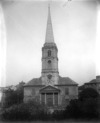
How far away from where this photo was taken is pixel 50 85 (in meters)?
44.6

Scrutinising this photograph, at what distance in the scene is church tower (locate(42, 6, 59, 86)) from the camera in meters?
45.8

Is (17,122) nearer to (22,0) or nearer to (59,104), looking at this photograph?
(22,0)

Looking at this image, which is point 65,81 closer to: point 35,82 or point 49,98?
point 49,98

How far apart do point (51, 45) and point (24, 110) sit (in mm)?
24342

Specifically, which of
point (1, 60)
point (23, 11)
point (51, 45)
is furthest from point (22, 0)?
point (51, 45)

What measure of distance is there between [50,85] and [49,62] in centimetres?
495

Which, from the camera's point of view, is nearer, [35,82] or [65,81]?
[65,81]

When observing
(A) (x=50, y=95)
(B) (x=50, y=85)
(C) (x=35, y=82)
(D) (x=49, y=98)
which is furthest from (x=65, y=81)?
(C) (x=35, y=82)

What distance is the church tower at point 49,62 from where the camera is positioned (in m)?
45.8

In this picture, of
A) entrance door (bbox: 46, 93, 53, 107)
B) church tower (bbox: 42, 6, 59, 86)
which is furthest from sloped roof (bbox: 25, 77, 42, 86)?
entrance door (bbox: 46, 93, 53, 107)

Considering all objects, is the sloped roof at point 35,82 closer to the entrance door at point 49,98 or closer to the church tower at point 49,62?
the church tower at point 49,62

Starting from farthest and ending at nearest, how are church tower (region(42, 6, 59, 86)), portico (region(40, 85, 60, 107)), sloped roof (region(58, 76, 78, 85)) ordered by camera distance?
1. church tower (region(42, 6, 59, 86))
2. sloped roof (region(58, 76, 78, 85))
3. portico (region(40, 85, 60, 107))

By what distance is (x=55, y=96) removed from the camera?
45.0m

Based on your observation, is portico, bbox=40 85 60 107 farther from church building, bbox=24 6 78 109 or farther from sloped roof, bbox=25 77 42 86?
sloped roof, bbox=25 77 42 86
